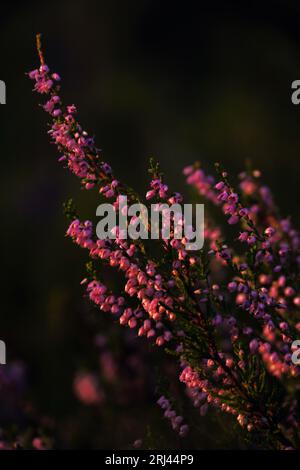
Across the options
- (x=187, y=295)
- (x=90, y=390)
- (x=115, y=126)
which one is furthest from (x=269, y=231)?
(x=115, y=126)

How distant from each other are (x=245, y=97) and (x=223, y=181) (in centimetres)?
1658

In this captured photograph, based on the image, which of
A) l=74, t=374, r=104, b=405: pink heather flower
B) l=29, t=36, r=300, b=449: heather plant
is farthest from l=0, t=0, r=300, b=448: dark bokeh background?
l=29, t=36, r=300, b=449: heather plant

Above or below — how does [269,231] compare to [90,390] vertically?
above

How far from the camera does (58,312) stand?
10.2 m

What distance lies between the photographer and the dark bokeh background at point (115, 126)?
10.8m

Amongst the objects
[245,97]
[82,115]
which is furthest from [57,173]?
[245,97]

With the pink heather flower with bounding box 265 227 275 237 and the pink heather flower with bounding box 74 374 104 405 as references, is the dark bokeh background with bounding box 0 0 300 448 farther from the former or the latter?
the pink heather flower with bounding box 265 227 275 237

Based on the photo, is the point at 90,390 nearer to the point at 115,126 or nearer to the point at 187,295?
the point at 187,295

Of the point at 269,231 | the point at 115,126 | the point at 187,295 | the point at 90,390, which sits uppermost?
the point at 115,126

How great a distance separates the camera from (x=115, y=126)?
21781 mm

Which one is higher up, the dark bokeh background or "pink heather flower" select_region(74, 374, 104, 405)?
the dark bokeh background

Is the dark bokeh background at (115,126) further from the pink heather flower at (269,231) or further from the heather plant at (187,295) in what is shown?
the pink heather flower at (269,231)

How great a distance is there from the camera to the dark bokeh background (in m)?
10.8

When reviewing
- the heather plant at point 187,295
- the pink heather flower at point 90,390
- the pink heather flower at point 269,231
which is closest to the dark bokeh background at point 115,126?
the pink heather flower at point 90,390
